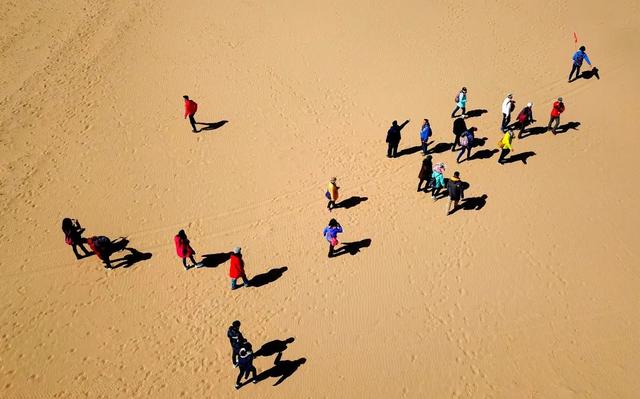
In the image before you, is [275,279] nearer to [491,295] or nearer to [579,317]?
[491,295]

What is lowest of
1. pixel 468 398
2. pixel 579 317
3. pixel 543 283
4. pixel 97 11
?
pixel 468 398

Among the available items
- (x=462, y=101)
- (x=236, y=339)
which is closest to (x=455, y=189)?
(x=462, y=101)

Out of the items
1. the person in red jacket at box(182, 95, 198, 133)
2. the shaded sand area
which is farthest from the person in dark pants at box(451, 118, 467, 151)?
the person in red jacket at box(182, 95, 198, 133)

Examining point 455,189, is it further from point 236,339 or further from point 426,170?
point 236,339

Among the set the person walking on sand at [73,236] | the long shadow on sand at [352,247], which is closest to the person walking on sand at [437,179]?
the long shadow on sand at [352,247]

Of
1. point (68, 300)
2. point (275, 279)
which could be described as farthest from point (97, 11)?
point (275, 279)

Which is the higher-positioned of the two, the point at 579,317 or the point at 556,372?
the point at 579,317

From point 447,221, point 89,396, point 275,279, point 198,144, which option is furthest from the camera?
point 198,144
